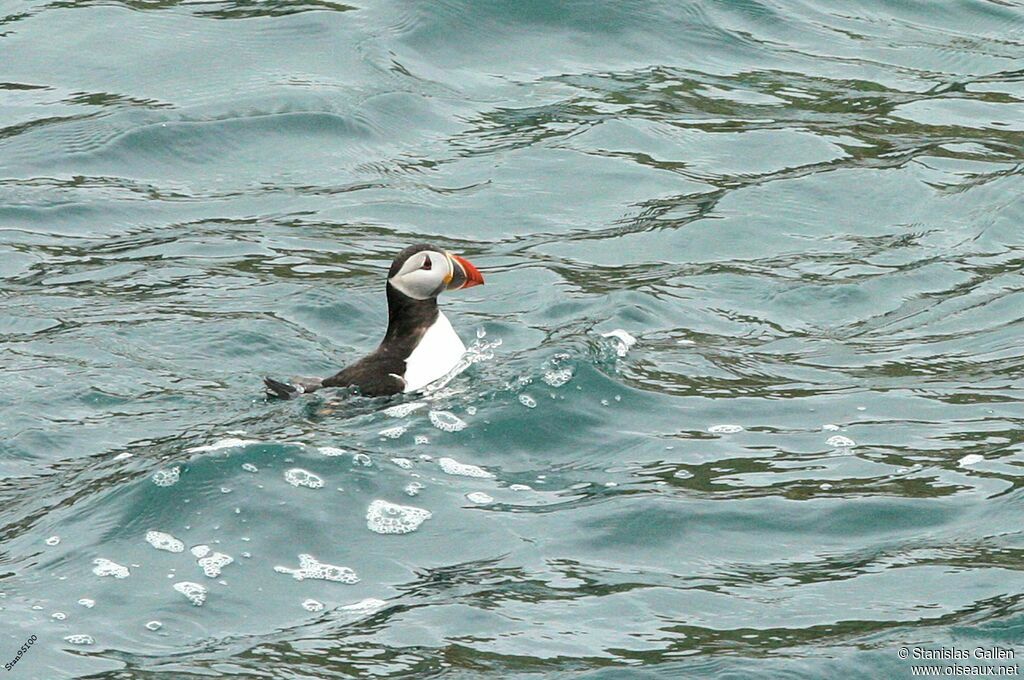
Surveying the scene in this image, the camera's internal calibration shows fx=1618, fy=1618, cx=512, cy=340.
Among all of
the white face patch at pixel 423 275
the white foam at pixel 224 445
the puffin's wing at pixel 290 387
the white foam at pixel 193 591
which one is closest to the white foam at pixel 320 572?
the white foam at pixel 193 591

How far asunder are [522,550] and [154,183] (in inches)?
240

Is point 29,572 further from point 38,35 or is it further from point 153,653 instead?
point 38,35

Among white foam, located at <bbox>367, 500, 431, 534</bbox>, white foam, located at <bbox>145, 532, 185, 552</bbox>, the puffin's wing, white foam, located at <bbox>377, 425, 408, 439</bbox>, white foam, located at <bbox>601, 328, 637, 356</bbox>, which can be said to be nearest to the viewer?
white foam, located at <bbox>145, 532, 185, 552</bbox>

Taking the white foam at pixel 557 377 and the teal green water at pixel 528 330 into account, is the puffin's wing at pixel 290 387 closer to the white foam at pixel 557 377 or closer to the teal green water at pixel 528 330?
the teal green water at pixel 528 330

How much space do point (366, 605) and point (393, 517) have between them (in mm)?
769

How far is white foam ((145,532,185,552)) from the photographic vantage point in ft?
19.8

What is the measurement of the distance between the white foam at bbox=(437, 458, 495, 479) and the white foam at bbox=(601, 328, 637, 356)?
171cm

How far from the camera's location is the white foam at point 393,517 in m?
6.23

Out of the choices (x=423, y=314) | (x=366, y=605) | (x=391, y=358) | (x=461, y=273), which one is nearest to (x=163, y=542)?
(x=366, y=605)

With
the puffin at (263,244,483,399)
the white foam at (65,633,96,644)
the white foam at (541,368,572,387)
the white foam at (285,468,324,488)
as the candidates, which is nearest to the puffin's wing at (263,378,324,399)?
the puffin at (263,244,483,399)

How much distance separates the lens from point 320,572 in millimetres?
5875

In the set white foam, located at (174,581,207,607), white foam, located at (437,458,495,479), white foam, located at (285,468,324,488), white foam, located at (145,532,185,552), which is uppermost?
white foam, located at (285,468,324,488)

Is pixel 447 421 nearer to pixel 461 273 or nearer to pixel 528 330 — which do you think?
pixel 461 273

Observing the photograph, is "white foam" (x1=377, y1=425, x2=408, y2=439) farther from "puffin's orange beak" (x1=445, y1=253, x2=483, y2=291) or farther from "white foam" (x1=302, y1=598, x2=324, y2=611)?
"white foam" (x1=302, y1=598, x2=324, y2=611)
